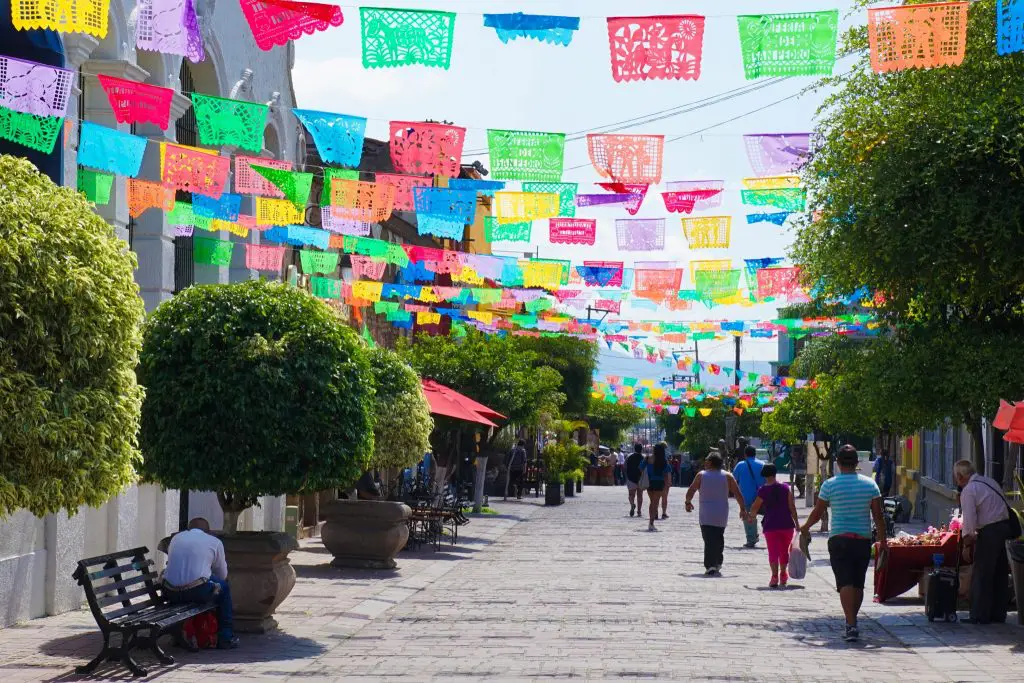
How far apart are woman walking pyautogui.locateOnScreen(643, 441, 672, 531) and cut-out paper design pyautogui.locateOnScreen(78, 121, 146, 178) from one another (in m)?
16.2

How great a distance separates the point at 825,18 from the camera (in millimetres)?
12312

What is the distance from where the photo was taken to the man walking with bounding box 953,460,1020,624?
13.4 metres

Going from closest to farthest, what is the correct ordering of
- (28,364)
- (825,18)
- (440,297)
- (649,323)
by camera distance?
(28,364), (825,18), (440,297), (649,323)

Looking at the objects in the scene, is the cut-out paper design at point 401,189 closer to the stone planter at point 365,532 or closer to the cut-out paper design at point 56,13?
the stone planter at point 365,532

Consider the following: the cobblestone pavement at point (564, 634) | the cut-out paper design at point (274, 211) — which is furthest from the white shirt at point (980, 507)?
the cut-out paper design at point (274, 211)

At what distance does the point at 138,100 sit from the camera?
14414 mm

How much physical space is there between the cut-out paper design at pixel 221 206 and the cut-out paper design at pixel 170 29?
5.91 metres

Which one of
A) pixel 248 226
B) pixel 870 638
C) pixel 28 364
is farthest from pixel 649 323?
pixel 28 364

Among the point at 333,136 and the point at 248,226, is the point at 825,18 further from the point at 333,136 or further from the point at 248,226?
the point at 248,226

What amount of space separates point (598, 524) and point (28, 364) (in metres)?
24.3

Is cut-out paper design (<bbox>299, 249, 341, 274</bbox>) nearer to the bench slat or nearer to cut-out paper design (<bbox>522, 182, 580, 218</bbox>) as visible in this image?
cut-out paper design (<bbox>522, 182, 580, 218</bbox>)

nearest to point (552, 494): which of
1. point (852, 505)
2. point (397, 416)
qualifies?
point (397, 416)

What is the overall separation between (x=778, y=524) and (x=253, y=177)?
8074mm

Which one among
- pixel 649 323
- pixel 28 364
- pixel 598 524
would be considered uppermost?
pixel 649 323
